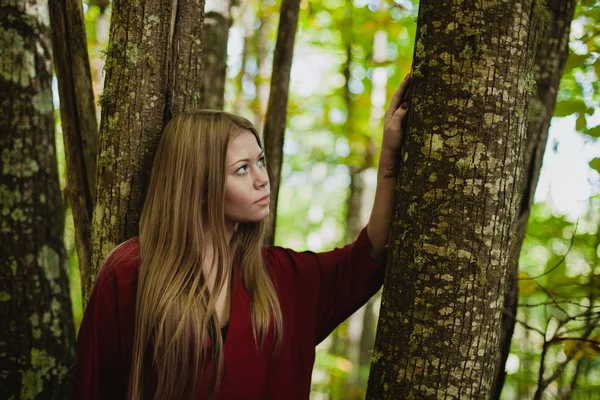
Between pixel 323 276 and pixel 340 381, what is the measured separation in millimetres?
7165

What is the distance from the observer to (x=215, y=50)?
377 cm

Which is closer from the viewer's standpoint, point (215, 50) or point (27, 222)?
point (27, 222)

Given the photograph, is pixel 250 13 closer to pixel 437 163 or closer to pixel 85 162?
pixel 85 162

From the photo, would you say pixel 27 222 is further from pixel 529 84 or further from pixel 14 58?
pixel 529 84

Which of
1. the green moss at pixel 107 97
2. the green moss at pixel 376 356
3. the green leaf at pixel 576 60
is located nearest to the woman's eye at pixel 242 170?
the green moss at pixel 107 97

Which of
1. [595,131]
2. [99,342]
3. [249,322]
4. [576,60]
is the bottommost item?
[99,342]

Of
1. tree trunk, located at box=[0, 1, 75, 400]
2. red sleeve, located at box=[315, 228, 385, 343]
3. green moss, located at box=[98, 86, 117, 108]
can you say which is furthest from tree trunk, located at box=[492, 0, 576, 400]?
tree trunk, located at box=[0, 1, 75, 400]

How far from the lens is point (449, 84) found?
1.62m

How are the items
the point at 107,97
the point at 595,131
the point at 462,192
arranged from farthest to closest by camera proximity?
1. the point at 595,131
2. the point at 107,97
3. the point at 462,192

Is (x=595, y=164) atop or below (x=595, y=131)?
below

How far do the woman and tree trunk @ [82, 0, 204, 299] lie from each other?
14 cm

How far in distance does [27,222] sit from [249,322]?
140 centimetres


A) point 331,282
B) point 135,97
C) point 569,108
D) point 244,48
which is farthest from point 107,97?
point 244,48

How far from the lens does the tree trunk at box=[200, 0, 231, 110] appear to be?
3582mm
